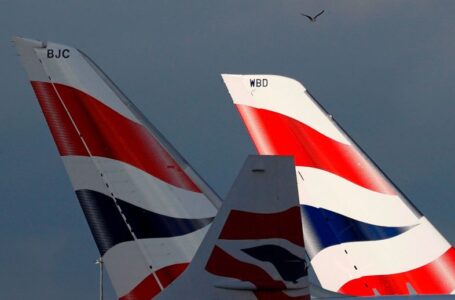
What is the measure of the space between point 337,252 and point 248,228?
11772 millimetres

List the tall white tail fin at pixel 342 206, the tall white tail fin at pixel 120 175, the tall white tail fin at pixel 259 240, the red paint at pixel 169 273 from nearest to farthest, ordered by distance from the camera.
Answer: the tall white tail fin at pixel 259 240
the red paint at pixel 169 273
the tall white tail fin at pixel 120 175
the tall white tail fin at pixel 342 206

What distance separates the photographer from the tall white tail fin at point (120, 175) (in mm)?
31844

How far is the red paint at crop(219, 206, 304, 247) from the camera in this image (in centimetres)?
2572

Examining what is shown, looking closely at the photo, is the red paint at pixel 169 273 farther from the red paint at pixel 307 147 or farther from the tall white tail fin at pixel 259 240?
the red paint at pixel 307 147

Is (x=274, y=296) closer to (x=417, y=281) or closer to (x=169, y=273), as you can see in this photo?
(x=169, y=273)

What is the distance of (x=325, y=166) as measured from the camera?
38.8 metres

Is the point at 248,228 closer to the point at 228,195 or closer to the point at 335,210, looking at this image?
the point at 228,195

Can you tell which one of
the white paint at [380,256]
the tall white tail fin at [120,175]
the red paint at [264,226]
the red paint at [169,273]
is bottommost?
the red paint at [264,226]

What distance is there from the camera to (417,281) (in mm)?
36781

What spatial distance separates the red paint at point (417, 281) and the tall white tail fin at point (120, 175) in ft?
18.9

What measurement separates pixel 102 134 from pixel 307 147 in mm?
7448

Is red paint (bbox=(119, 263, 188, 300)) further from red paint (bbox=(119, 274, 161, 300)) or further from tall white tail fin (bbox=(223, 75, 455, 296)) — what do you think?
tall white tail fin (bbox=(223, 75, 455, 296))

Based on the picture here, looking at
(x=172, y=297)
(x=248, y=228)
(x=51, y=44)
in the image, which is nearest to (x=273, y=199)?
(x=248, y=228)

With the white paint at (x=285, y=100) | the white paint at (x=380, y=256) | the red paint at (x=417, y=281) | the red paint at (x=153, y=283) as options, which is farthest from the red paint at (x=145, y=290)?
the white paint at (x=285, y=100)
